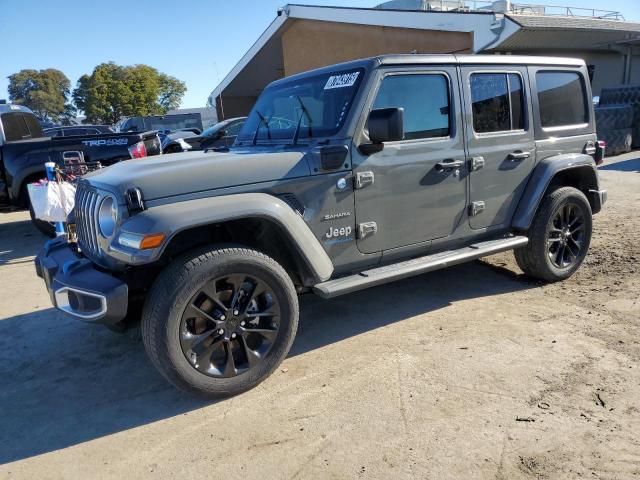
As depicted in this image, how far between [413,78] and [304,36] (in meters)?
17.8

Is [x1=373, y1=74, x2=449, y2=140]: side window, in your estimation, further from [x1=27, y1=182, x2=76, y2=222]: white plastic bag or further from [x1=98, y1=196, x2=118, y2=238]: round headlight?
[x1=27, y1=182, x2=76, y2=222]: white plastic bag

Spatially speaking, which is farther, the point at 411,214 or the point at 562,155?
the point at 562,155

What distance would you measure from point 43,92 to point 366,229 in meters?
81.9

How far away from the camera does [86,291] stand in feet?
8.86

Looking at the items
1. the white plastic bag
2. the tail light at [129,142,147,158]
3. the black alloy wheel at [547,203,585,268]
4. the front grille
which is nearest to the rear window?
the tail light at [129,142,147,158]

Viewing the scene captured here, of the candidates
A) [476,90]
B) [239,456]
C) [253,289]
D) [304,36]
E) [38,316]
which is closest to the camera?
[239,456]

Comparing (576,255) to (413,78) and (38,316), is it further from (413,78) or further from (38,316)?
(38,316)

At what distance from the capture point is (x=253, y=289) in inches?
117

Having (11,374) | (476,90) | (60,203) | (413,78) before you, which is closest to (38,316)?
(11,374)

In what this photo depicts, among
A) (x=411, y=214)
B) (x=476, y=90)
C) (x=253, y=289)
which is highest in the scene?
(x=476, y=90)

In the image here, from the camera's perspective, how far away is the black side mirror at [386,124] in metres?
3.10

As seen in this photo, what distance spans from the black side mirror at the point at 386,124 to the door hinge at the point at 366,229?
576 mm

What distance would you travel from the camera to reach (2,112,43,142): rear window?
24.2 feet

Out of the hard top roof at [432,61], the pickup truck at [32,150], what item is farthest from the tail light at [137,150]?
the hard top roof at [432,61]
